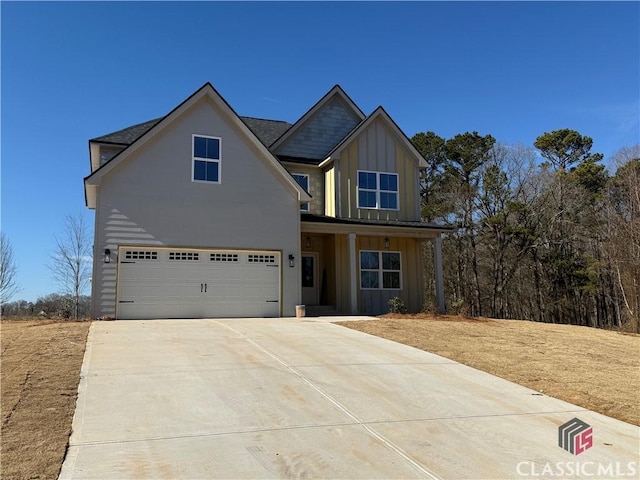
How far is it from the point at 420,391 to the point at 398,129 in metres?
15.3

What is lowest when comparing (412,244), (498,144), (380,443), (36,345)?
(380,443)

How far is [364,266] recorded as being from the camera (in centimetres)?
2009

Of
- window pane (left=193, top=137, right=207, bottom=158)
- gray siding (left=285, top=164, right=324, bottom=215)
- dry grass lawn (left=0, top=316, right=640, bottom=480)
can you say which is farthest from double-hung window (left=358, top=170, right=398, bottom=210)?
window pane (left=193, top=137, right=207, bottom=158)

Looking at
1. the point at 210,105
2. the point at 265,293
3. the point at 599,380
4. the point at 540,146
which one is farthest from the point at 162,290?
the point at 540,146

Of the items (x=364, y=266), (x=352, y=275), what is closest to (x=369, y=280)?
(x=364, y=266)

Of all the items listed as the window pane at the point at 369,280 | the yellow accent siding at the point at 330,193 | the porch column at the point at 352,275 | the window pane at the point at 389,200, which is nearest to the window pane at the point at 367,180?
the window pane at the point at 389,200

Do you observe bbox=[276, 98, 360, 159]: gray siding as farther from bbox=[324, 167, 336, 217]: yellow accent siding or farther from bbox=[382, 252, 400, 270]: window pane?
bbox=[382, 252, 400, 270]: window pane

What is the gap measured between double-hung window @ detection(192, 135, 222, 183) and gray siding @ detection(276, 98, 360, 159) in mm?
4648

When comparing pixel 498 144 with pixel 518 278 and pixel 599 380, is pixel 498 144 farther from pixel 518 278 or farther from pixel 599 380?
pixel 599 380

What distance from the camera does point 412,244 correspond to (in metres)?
21.0

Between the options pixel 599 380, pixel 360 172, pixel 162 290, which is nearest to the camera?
pixel 599 380

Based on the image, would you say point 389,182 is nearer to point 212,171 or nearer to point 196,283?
point 212,171

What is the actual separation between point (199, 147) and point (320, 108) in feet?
24.8

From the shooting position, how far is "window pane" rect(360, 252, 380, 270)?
2009 cm
